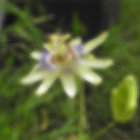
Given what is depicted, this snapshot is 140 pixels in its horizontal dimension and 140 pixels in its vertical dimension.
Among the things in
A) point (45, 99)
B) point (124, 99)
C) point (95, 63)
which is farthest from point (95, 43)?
point (45, 99)

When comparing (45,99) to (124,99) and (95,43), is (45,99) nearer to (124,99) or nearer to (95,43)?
(95,43)

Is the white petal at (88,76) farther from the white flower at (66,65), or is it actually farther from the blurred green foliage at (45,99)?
the blurred green foliage at (45,99)

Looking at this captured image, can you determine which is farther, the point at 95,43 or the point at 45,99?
the point at 45,99

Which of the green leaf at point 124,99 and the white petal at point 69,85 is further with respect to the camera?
the white petal at point 69,85

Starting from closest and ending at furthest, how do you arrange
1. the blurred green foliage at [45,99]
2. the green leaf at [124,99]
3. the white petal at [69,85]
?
the green leaf at [124,99]
the white petal at [69,85]
the blurred green foliage at [45,99]

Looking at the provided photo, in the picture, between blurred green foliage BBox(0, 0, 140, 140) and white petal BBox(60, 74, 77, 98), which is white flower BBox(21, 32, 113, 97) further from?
blurred green foliage BBox(0, 0, 140, 140)

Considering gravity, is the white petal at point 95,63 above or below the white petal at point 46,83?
above

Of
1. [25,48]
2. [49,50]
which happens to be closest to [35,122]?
[25,48]

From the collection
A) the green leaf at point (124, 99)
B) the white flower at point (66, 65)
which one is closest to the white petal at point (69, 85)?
the white flower at point (66, 65)
